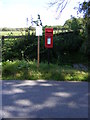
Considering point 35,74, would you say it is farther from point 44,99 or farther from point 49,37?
point 44,99

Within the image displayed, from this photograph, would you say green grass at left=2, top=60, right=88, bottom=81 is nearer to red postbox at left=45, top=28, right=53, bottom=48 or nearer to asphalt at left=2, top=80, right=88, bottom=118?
asphalt at left=2, top=80, right=88, bottom=118

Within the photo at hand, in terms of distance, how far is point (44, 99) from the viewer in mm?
5012

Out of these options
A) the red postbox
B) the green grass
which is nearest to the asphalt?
the green grass

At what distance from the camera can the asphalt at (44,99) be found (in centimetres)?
422

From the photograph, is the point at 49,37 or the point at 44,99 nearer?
the point at 44,99

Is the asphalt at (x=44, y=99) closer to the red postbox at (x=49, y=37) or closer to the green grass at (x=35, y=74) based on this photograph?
the green grass at (x=35, y=74)

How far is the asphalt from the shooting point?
422 cm

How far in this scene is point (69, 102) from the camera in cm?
485

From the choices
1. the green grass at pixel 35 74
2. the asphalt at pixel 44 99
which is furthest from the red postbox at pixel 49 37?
the asphalt at pixel 44 99

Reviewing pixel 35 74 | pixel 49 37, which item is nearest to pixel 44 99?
pixel 35 74

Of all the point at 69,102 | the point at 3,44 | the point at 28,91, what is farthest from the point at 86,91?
the point at 3,44

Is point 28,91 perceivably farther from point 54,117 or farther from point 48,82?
point 54,117

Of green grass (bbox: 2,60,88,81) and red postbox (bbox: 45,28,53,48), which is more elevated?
red postbox (bbox: 45,28,53,48)

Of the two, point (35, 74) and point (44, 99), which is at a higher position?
point (35, 74)
